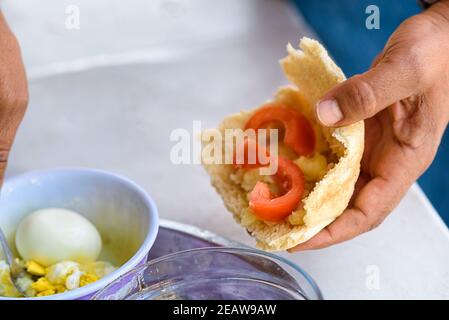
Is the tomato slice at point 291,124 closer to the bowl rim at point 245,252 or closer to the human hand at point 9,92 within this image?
the bowl rim at point 245,252

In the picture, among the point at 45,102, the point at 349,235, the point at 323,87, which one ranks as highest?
the point at 323,87

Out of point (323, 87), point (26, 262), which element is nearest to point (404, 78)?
point (323, 87)

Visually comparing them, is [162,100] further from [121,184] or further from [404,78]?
[404,78]

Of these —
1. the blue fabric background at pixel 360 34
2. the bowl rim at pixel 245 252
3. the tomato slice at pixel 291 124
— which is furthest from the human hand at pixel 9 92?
the blue fabric background at pixel 360 34

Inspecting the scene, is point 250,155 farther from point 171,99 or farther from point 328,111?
point 171,99

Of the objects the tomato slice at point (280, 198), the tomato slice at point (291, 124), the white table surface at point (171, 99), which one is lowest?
the white table surface at point (171, 99)

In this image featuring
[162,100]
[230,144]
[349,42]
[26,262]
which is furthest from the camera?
[349,42]
